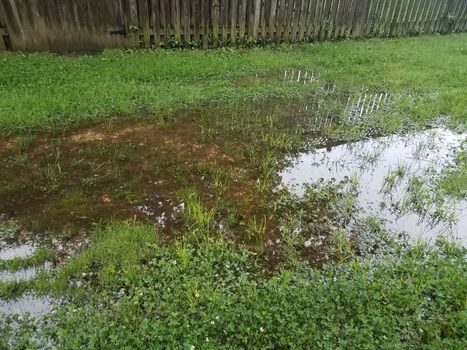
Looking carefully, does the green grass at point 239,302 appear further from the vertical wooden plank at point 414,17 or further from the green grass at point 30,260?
the vertical wooden plank at point 414,17

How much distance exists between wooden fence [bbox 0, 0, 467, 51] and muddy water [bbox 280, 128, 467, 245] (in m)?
5.16

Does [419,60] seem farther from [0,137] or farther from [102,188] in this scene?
[0,137]

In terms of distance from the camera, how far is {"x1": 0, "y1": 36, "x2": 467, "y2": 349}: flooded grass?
3.16 m

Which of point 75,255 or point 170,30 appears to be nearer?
point 75,255

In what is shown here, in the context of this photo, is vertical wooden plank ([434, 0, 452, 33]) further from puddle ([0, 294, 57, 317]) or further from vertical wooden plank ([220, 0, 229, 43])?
puddle ([0, 294, 57, 317])

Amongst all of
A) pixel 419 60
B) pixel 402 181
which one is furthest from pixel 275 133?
pixel 419 60

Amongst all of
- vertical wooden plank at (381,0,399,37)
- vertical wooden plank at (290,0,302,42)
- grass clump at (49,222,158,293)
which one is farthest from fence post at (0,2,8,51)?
vertical wooden plank at (381,0,399,37)

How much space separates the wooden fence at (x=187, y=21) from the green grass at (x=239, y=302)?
6.16m

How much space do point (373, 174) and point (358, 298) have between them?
8.39ft

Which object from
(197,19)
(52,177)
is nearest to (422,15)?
(197,19)

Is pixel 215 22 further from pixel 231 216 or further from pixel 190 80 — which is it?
pixel 231 216

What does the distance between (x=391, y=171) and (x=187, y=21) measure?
6.15 meters

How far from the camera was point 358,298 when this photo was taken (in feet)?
11.1

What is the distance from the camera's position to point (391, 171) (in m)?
5.54
